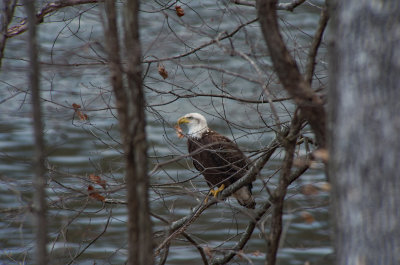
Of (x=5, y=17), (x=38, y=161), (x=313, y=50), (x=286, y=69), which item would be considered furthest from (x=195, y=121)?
(x=38, y=161)

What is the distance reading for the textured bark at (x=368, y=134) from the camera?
1479mm

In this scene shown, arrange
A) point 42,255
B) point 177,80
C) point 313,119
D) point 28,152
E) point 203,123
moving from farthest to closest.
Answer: point 28,152 < point 203,123 < point 177,80 < point 313,119 < point 42,255

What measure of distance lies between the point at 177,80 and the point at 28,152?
372 cm

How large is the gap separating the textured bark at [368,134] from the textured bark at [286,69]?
0.74ft

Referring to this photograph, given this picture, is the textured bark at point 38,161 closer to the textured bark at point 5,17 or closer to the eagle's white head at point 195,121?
the textured bark at point 5,17

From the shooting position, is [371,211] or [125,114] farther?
[125,114]

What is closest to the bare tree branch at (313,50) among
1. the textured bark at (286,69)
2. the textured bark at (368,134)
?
the textured bark at (286,69)

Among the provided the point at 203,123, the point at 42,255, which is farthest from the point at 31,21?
the point at 203,123

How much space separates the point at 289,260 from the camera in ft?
22.1

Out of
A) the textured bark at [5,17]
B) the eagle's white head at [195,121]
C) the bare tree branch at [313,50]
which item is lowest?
the bare tree branch at [313,50]

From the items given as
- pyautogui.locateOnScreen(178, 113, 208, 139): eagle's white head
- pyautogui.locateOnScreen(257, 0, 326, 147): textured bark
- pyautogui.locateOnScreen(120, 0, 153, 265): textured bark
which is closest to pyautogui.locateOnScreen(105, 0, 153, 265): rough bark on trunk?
pyautogui.locateOnScreen(120, 0, 153, 265): textured bark

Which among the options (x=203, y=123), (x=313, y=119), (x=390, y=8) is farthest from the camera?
(x=203, y=123)

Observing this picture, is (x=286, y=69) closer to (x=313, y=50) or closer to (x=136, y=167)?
(x=313, y=50)

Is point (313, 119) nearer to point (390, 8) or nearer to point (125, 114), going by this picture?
point (390, 8)
